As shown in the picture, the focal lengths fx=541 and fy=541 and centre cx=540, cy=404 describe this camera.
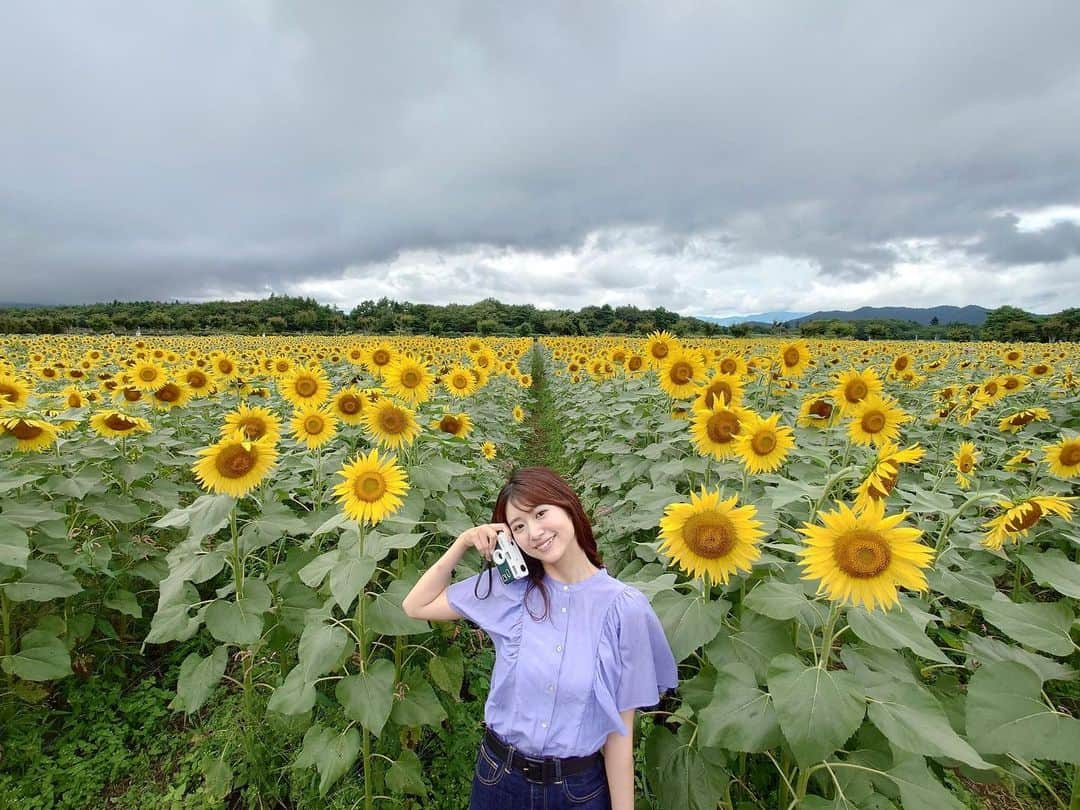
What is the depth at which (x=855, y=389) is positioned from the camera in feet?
12.6

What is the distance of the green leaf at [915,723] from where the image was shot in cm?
158

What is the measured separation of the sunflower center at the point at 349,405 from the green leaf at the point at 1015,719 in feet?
10.9

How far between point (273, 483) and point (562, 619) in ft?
8.09

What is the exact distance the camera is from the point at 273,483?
3.64 meters

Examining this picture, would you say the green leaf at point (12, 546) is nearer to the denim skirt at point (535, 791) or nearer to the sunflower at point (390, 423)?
the sunflower at point (390, 423)

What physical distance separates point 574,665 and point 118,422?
3.95 metres

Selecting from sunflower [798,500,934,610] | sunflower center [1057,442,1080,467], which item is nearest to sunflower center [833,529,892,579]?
sunflower [798,500,934,610]

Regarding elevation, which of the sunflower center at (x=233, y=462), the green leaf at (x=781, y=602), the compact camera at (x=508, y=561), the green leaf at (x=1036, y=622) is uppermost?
the sunflower center at (x=233, y=462)

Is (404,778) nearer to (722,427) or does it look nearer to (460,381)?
(722,427)

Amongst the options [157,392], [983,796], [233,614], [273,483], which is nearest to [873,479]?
[983,796]

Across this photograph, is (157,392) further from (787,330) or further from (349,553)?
(787,330)

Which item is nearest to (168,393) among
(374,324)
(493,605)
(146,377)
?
(146,377)

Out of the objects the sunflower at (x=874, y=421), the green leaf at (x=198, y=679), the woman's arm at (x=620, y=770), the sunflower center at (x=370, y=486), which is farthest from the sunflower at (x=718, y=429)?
the green leaf at (x=198, y=679)

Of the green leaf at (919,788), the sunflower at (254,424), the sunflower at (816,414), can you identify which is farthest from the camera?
the sunflower at (816,414)
